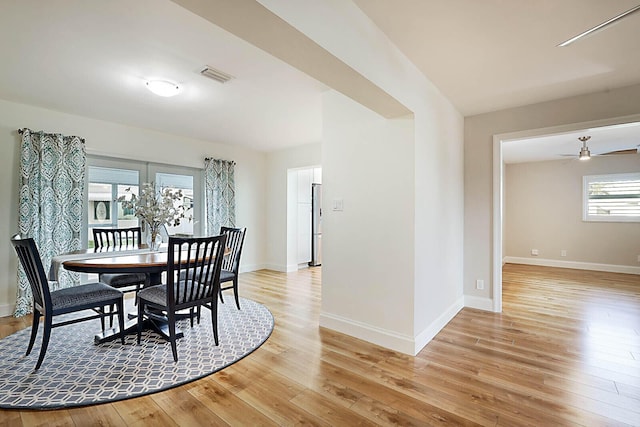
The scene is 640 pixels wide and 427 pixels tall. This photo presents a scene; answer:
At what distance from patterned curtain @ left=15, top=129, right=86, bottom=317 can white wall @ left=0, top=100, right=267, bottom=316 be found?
0.47 ft

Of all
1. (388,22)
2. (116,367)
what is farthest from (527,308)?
(116,367)

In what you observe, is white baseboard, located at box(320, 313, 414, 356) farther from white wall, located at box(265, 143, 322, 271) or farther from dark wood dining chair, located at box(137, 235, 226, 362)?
white wall, located at box(265, 143, 322, 271)

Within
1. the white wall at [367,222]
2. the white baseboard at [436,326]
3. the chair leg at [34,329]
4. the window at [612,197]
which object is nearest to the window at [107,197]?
the chair leg at [34,329]

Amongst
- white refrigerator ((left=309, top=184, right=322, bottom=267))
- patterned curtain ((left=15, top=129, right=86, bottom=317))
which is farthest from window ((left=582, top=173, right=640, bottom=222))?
patterned curtain ((left=15, top=129, right=86, bottom=317))

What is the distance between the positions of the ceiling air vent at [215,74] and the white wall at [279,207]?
118 inches

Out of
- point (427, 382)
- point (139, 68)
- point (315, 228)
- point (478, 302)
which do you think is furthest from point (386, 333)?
point (315, 228)

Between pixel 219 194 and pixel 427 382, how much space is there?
456cm

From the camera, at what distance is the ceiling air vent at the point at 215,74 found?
A: 2645 millimetres

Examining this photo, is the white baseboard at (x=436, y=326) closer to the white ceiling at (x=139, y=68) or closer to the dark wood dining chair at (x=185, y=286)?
the dark wood dining chair at (x=185, y=286)

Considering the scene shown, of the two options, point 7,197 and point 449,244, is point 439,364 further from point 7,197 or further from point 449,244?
point 7,197

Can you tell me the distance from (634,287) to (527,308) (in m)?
2.60

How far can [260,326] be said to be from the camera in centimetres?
310

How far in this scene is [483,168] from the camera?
12.2ft

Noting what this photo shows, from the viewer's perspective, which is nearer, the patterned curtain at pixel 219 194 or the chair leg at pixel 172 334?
the chair leg at pixel 172 334
